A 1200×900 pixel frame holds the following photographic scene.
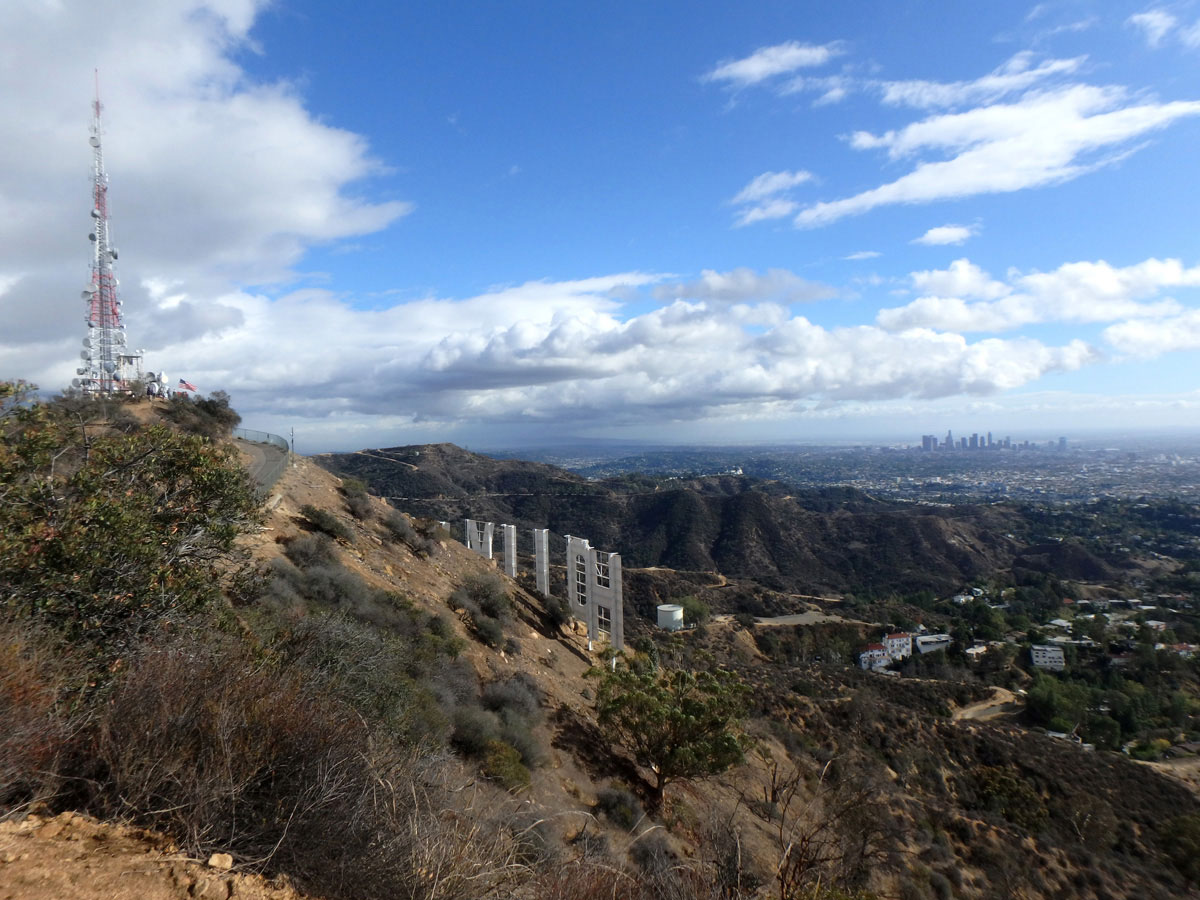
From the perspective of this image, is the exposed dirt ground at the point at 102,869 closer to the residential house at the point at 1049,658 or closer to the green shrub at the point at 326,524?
the green shrub at the point at 326,524

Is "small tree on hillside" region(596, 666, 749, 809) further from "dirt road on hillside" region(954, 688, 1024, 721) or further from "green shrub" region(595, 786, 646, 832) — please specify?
"dirt road on hillside" region(954, 688, 1024, 721)

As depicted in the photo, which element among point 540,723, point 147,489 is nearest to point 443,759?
point 147,489

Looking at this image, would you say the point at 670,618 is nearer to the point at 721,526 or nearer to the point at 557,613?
the point at 557,613

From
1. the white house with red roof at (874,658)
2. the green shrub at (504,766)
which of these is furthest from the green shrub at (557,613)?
the white house with red roof at (874,658)

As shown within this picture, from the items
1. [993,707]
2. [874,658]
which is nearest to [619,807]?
[993,707]

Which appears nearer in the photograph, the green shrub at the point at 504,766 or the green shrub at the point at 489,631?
the green shrub at the point at 504,766
